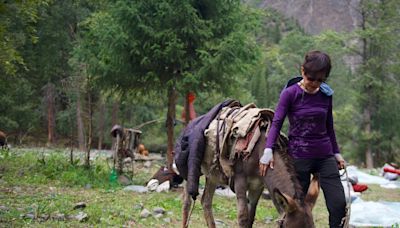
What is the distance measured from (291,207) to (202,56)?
6.59 meters

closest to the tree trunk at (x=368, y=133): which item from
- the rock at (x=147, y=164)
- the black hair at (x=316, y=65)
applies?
the rock at (x=147, y=164)

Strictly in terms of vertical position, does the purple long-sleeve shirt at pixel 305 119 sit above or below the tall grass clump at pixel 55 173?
above

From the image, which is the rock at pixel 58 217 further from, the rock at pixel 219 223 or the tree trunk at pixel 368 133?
the tree trunk at pixel 368 133

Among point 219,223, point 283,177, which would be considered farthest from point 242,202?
point 219,223

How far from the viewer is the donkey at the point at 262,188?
351 cm

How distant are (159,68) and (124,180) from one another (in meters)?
2.62

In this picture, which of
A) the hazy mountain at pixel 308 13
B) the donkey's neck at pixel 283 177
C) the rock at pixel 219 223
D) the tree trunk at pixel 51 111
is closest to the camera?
the donkey's neck at pixel 283 177

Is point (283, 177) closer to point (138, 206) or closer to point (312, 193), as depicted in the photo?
point (312, 193)

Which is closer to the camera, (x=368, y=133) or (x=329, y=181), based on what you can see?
(x=329, y=181)

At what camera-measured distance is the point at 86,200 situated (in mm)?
7551

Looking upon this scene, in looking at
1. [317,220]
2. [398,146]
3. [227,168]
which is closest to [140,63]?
[317,220]

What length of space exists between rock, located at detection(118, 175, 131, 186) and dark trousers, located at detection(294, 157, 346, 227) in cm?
643

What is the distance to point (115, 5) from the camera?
10109 millimetres

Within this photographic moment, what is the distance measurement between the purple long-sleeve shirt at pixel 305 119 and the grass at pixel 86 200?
281 centimetres
